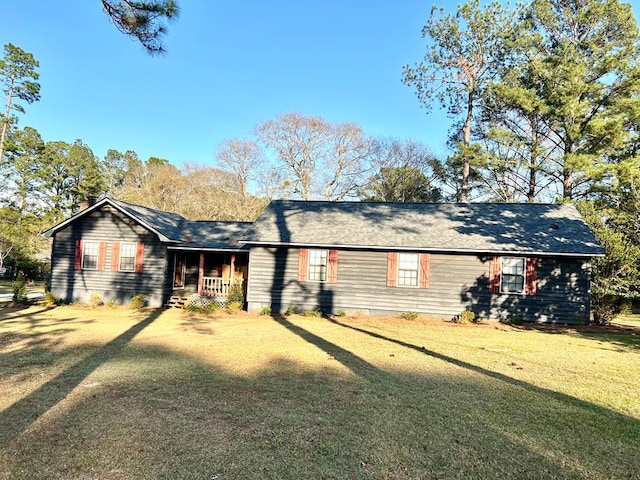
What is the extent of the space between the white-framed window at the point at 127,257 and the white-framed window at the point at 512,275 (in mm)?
16052

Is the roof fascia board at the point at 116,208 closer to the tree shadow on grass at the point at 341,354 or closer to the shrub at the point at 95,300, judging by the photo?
the shrub at the point at 95,300

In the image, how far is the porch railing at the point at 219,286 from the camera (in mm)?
18778

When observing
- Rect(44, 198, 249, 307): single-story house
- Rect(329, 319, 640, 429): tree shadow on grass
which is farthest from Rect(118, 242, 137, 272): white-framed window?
Rect(329, 319, 640, 429): tree shadow on grass

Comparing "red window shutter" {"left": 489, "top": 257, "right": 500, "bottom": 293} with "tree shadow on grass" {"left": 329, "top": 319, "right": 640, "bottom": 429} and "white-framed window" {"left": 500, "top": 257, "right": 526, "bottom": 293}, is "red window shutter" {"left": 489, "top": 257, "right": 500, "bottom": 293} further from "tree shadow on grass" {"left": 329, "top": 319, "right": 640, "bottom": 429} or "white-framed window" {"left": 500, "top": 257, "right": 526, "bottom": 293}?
"tree shadow on grass" {"left": 329, "top": 319, "right": 640, "bottom": 429}

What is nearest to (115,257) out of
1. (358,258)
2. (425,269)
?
(358,258)

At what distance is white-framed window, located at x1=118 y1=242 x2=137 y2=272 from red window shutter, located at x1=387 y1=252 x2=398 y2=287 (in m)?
11.7

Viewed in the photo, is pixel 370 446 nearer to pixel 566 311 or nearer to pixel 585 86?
pixel 566 311

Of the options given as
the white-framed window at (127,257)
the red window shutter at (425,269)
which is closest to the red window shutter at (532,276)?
the red window shutter at (425,269)

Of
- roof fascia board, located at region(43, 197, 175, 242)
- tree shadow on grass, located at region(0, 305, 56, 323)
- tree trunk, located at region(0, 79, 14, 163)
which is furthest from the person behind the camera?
tree trunk, located at region(0, 79, 14, 163)

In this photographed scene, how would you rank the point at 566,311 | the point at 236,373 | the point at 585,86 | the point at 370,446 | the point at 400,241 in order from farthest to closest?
the point at 585,86, the point at 400,241, the point at 566,311, the point at 236,373, the point at 370,446

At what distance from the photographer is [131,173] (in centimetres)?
5072

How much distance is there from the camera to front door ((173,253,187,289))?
65.5 ft

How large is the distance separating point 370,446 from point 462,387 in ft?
10.0

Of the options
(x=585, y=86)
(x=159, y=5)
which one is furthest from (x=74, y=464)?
(x=585, y=86)
